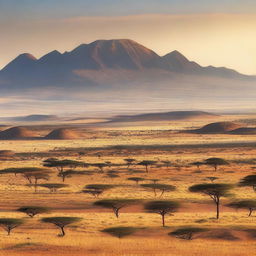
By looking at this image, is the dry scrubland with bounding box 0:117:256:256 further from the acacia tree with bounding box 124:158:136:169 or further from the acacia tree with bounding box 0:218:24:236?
the acacia tree with bounding box 124:158:136:169

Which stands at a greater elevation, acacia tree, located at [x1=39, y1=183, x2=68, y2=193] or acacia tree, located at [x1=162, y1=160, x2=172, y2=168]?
acacia tree, located at [x1=39, y1=183, x2=68, y2=193]

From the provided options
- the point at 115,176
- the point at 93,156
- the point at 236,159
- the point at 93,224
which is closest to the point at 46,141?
the point at 93,156

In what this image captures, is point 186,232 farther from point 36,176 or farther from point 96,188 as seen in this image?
point 36,176

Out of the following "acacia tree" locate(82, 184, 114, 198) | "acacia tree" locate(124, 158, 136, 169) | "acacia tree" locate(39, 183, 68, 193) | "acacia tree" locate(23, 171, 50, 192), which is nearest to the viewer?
"acacia tree" locate(82, 184, 114, 198)

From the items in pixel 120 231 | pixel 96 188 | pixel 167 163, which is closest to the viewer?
pixel 120 231

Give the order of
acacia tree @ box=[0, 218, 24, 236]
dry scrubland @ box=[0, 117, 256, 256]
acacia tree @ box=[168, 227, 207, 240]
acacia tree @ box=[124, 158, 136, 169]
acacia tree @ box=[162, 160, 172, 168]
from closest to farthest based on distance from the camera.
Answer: dry scrubland @ box=[0, 117, 256, 256]
acacia tree @ box=[168, 227, 207, 240]
acacia tree @ box=[0, 218, 24, 236]
acacia tree @ box=[162, 160, 172, 168]
acacia tree @ box=[124, 158, 136, 169]

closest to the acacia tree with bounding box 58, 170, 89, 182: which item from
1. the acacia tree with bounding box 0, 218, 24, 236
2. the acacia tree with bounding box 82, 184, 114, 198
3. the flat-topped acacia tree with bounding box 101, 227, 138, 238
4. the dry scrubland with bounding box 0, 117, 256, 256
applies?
the dry scrubland with bounding box 0, 117, 256, 256

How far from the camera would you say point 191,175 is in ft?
313

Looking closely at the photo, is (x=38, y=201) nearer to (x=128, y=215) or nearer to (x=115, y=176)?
(x=128, y=215)

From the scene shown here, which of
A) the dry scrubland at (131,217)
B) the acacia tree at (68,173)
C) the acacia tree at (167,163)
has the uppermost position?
the acacia tree at (68,173)

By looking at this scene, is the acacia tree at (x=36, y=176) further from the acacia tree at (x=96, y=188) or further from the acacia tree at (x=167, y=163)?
the acacia tree at (x=167, y=163)

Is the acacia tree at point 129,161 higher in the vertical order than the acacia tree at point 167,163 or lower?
higher

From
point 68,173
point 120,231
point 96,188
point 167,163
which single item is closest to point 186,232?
point 120,231

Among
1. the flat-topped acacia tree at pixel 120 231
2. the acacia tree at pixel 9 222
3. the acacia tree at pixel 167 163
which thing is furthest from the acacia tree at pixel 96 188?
the acacia tree at pixel 167 163
